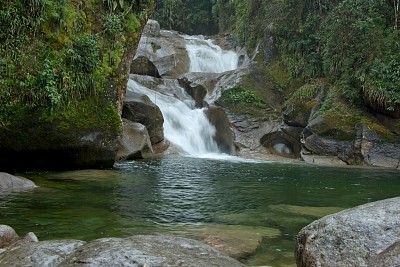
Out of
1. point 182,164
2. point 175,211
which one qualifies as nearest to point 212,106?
point 182,164

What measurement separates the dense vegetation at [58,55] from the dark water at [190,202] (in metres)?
1.94

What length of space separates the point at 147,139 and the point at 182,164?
2.35 metres

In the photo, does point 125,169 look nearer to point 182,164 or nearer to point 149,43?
point 182,164

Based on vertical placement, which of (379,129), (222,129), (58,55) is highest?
A: (58,55)

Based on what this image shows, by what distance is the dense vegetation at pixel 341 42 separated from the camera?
17.0m

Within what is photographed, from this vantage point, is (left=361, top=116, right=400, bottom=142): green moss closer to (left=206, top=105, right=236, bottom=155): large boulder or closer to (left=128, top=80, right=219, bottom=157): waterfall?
(left=206, top=105, right=236, bottom=155): large boulder

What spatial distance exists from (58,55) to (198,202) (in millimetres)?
5770

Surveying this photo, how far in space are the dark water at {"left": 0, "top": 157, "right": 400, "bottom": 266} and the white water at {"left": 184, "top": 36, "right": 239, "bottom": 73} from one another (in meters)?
14.8

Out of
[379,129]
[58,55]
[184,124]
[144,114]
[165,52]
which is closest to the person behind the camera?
[58,55]

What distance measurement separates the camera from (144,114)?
56.7 ft

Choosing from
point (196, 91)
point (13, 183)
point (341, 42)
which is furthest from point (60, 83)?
point (341, 42)

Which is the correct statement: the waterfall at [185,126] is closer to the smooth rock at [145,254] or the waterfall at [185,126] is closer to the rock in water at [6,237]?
the rock in water at [6,237]

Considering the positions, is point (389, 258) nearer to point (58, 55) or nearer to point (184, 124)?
point (58, 55)

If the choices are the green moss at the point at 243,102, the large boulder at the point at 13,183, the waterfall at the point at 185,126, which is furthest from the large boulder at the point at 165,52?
the large boulder at the point at 13,183
